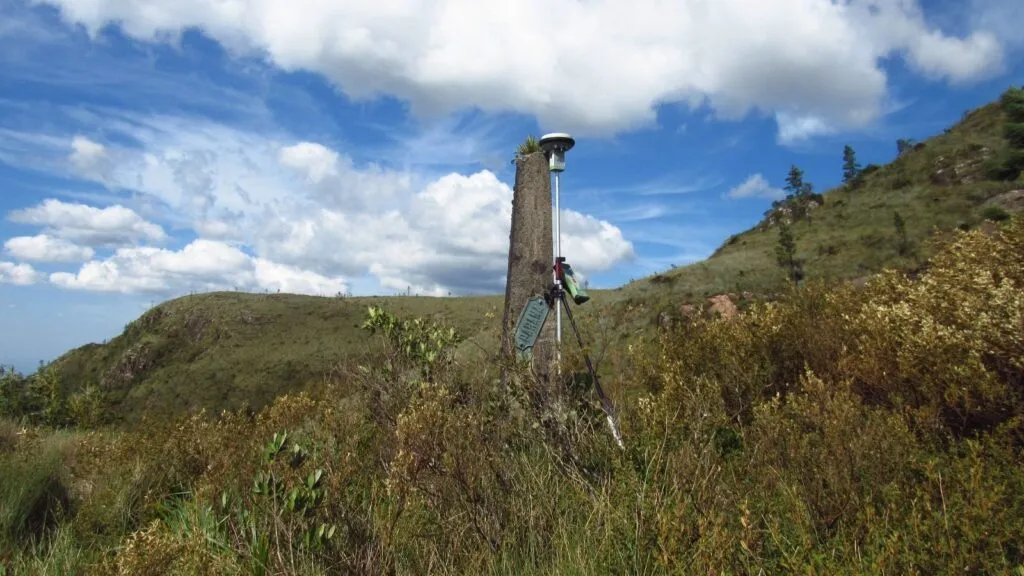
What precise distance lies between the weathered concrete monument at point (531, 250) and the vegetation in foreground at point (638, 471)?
3.15 feet

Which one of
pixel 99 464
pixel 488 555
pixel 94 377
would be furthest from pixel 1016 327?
pixel 94 377

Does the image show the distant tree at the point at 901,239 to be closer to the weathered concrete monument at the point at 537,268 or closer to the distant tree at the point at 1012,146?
the distant tree at the point at 1012,146

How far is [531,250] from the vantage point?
325 inches

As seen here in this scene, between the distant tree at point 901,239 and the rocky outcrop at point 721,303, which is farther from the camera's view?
the distant tree at point 901,239

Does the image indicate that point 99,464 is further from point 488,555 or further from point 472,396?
point 488,555

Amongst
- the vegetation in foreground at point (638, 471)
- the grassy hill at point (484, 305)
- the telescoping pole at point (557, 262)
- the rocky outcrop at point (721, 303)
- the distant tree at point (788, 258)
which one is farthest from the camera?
the distant tree at point (788, 258)

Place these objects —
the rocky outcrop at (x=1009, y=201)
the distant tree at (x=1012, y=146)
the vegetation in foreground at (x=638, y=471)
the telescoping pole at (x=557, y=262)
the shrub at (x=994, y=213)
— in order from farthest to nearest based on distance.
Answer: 1. the distant tree at (x=1012, y=146)
2. the rocky outcrop at (x=1009, y=201)
3. the shrub at (x=994, y=213)
4. the telescoping pole at (x=557, y=262)
5. the vegetation in foreground at (x=638, y=471)

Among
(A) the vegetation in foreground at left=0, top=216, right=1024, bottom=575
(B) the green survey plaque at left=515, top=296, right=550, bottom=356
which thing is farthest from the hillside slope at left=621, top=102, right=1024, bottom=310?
(A) the vegetation in foreground at left=0, top=216, right=1024, bottom=575

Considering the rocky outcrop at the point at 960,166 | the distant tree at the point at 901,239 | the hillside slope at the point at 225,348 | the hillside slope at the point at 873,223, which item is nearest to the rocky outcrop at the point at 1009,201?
the hillside slope at the point at 873,223

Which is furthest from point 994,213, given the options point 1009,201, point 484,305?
point 484,305

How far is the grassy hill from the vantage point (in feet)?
66.2

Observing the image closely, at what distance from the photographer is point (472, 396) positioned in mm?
6375

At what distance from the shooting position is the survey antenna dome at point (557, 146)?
7812 mm

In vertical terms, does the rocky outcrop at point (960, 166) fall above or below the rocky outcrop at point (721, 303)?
above
